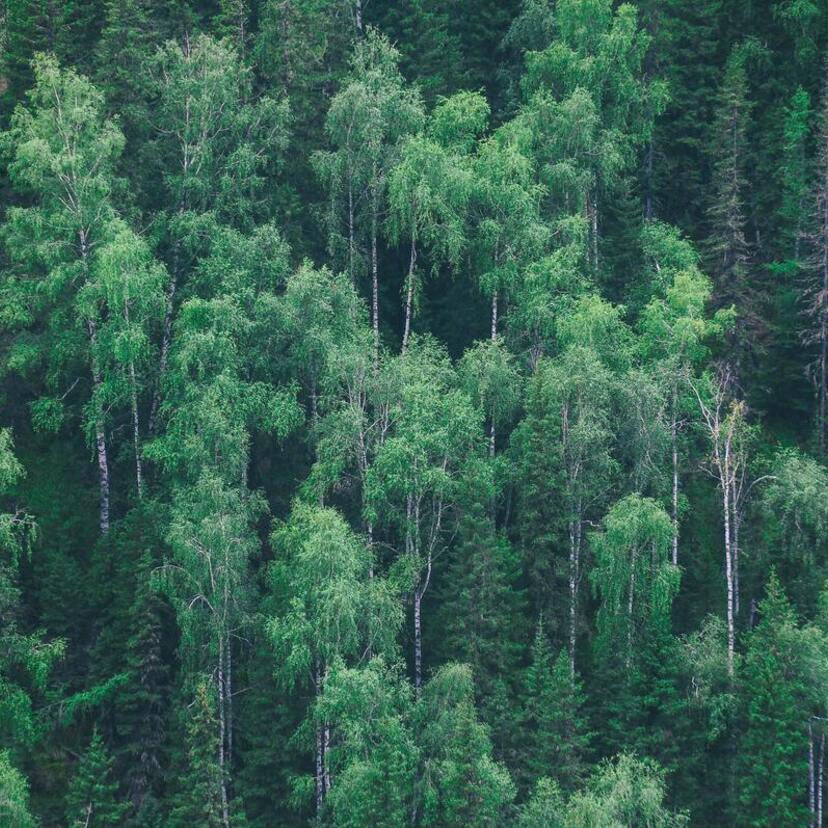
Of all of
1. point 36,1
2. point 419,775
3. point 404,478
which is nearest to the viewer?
point 419,775

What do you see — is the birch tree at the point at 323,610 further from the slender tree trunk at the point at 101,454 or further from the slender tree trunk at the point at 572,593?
the slender tree trunk at the point at 101,454

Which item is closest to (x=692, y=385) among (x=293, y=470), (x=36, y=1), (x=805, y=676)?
(x=805, y=676)

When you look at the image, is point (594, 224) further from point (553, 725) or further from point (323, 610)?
point (553, 725)

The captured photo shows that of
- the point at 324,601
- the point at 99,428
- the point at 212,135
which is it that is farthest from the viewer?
the point at 212,135

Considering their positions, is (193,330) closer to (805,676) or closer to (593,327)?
(593,327)

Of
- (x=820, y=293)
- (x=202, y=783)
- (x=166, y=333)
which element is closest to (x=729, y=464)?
(x=820, y=293)

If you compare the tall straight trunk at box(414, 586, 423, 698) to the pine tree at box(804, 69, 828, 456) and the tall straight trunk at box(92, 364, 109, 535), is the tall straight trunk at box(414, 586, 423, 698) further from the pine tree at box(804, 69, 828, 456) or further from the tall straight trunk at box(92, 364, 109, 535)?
the pine tree at box(804, 69, 828, 456)

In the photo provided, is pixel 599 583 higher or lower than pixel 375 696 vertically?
higher

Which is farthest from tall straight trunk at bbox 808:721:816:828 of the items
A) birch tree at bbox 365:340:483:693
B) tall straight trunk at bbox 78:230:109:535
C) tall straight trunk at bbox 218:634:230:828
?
tall straight trunk at bbox 78:230:109:535

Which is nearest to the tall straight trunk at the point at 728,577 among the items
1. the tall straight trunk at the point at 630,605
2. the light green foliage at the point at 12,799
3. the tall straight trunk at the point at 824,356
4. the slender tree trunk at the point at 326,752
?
the tall straight trunk at the point at 630,605
